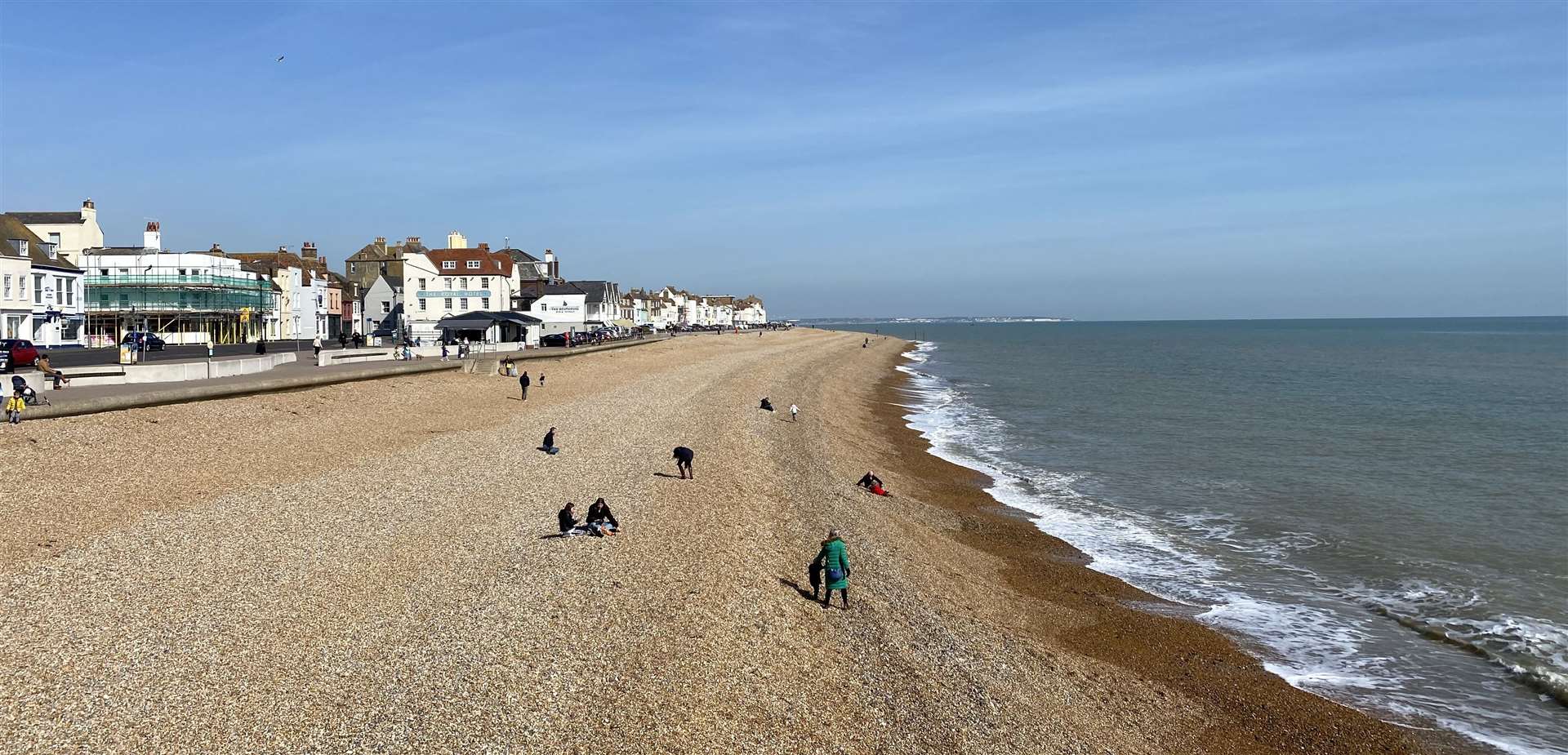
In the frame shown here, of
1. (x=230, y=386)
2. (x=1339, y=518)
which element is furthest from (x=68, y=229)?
(x=1339, y=518)

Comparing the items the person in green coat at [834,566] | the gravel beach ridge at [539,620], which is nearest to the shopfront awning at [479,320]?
the gravel beach ridge at [539,620]

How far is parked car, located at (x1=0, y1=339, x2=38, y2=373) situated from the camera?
2733 cm

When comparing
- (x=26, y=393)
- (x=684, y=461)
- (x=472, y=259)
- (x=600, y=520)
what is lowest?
(x=600, y=520)

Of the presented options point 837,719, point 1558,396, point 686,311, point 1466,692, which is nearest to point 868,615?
point 837,719

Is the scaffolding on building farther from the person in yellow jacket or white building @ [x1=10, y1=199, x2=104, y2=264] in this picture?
the person in yellow jacket

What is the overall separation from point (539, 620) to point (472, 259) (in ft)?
207

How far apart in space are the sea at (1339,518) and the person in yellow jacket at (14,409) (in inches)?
827

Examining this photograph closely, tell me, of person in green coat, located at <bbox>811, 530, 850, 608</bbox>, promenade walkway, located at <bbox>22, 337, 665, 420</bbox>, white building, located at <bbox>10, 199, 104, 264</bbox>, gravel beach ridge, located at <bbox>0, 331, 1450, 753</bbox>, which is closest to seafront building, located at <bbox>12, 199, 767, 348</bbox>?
white building, located at <bbox>10, 199, 104, 264</bbox>

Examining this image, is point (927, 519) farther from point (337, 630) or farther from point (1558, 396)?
point (1558, 396)

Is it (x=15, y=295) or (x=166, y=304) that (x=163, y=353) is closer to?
(x=15, y=295)

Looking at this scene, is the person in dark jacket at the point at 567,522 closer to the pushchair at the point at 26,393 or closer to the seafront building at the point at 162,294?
the pushchair at the point at 26,393

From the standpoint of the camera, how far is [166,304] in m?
53.3

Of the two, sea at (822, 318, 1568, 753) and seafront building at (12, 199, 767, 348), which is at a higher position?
seafront building at (12, 199, 767, 348)

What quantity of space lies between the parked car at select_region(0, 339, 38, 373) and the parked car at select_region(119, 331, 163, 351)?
10.9 metres
